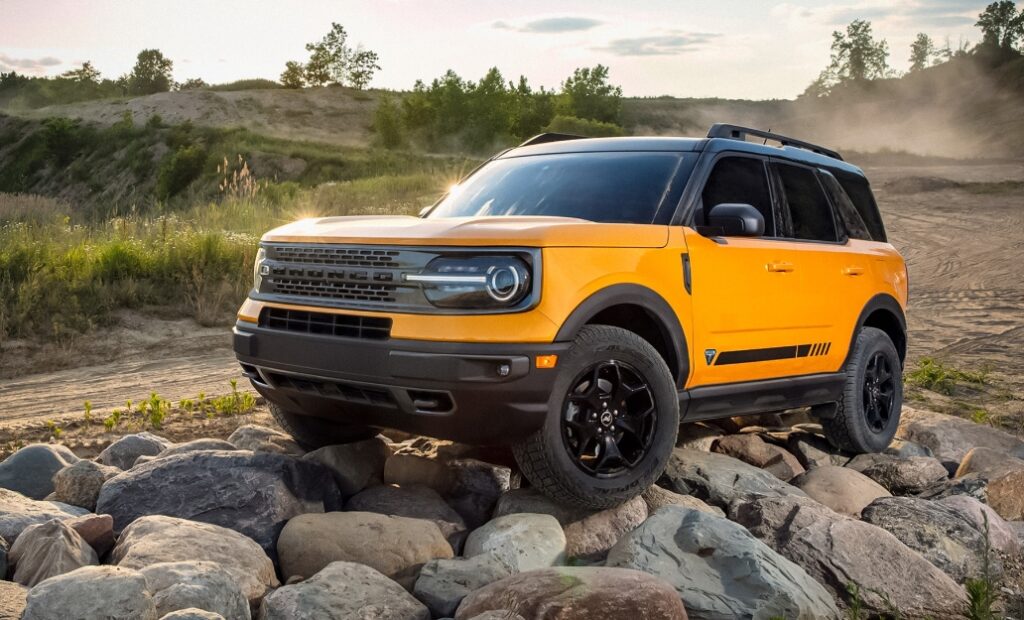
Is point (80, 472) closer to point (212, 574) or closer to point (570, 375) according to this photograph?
point (212, 574)

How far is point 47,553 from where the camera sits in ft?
15.6

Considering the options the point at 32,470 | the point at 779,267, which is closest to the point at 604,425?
the point at 779,267

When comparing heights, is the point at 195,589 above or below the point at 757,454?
above

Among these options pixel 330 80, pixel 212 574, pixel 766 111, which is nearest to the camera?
pixel 212 574

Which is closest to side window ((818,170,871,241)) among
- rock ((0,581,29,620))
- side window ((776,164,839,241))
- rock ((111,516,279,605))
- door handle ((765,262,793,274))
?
side window ((776,164,839,241))

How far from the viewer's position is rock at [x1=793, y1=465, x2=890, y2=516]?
6.85 metres

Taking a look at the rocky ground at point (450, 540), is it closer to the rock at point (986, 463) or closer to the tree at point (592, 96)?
the rock at point (986, 463)

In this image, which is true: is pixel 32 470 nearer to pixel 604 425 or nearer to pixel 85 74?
pixel 604 425

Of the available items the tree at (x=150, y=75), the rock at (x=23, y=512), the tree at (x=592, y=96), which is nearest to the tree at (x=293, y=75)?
the tree at (x=150, y=75)

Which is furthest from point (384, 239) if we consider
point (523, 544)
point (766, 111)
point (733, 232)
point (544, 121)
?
point (766, 111)

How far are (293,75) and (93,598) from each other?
361 feet

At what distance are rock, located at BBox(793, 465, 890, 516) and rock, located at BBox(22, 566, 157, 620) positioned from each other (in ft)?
14.4

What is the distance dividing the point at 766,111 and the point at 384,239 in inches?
4857

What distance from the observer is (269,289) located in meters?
5.76
